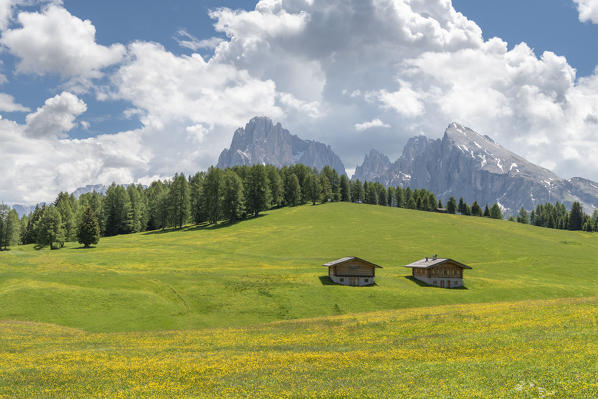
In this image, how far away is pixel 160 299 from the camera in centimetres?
5678

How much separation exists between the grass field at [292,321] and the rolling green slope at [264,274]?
15.4 inches

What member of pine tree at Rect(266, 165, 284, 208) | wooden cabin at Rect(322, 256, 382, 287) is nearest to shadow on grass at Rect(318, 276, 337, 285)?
wooden cabin at Rect(322, 256, 382, 287)

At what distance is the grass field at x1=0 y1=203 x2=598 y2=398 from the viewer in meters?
20.9

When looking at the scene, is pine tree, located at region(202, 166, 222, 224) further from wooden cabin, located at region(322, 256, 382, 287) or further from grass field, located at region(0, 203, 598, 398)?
wooden cabin, located at region(322, 256, 382, 287)

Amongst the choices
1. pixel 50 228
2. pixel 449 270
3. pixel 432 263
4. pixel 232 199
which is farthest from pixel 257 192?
pixel 449 270

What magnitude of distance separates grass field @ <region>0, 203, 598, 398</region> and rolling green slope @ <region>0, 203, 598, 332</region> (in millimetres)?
390

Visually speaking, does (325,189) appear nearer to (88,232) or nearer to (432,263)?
(88,232)

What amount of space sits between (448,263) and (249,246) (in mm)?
54748

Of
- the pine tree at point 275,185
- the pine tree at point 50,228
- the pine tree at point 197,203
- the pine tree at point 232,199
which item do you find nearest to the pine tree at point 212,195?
the pine tree at point 232,199

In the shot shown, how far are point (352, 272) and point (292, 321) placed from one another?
83.9ft

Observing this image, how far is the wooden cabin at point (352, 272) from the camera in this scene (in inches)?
2835

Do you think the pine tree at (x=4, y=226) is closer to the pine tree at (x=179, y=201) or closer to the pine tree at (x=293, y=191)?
the pine tree at (x=179, y=201)

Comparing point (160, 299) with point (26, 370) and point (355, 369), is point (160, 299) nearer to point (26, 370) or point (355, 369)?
point (26, 370)

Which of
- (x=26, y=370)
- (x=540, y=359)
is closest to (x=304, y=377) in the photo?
(x=540, y=359)
